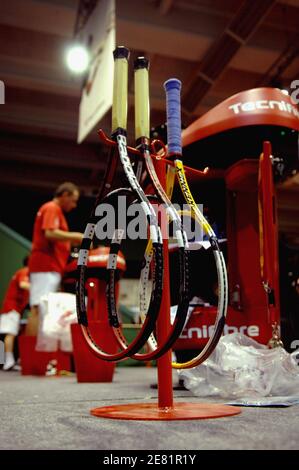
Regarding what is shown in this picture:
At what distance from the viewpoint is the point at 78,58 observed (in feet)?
13.8

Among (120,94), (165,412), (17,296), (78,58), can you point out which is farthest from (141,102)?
(17,296)

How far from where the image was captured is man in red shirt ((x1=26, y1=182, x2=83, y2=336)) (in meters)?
3.32

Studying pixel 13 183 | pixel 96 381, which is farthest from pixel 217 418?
pixel 13 183

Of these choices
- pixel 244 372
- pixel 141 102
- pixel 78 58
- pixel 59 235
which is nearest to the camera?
pixel 141 102

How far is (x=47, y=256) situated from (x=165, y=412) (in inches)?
92.3

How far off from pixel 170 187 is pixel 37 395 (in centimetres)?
96

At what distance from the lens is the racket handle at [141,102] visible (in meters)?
1.27

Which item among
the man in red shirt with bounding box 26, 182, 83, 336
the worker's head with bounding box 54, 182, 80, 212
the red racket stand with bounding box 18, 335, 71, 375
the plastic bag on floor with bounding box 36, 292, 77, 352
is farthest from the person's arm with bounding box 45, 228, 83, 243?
the red racket stand with bounding box 18, 335, 71, 375

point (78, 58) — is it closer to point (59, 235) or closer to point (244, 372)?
point (59, 235)

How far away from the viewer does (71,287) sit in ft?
11.8

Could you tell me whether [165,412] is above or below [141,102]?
below

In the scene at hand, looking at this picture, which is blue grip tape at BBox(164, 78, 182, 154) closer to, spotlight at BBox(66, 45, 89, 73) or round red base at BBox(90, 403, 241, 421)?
round red base at BBox(90, 403, 241, 421)

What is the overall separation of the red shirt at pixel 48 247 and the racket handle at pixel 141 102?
214 cm
